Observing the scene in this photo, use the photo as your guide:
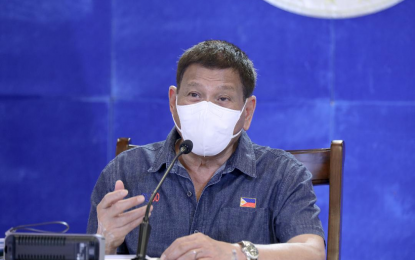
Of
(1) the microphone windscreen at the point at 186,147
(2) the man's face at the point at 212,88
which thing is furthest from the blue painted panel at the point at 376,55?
(1) the microphone windscreen at the point at 186,147

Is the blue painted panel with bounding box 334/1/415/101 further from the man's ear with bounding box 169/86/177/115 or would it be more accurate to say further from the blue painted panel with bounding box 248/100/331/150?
the man's ear with bounding box 169/86/177/115

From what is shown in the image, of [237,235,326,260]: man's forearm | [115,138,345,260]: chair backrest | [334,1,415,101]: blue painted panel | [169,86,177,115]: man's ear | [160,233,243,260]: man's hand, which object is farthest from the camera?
[334,1,415,101]: blue painted panel

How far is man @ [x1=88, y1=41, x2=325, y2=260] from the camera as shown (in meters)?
1.67

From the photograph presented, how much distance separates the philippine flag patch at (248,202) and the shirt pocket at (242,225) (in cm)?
2

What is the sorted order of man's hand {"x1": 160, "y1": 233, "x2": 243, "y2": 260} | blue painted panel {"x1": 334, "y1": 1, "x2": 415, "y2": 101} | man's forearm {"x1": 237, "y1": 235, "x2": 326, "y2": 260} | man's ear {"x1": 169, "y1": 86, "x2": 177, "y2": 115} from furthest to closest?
1. blue painted panel {"x1": 334, "y1": 1, "x2": 415, "y2": 101}
2. man's ear {"x1": 169, "y1": 86, "x2": 177, "y2": 115}
3. man's forearm {"x1": 237, "y1": 235, "x2": 326, "y2": 260}
4. man's hand {"x1": 160, "y1": 233, "x2": 243, "y2": 260}

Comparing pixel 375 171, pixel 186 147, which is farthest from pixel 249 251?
pixel 375 171

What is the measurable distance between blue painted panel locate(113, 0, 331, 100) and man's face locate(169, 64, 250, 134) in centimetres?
98

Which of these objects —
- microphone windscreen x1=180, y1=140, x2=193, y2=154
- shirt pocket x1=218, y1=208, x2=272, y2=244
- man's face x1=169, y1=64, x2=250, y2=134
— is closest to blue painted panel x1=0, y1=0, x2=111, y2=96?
man's face x1=169, y1=64, x2=250, y2=134

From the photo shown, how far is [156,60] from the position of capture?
2.71m

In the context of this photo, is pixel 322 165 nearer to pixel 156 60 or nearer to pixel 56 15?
pixel 156 60

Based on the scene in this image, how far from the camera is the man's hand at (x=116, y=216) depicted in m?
1.33

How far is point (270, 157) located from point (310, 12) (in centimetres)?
116

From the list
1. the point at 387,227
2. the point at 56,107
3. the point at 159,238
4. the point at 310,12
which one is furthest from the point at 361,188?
the point at 56,107

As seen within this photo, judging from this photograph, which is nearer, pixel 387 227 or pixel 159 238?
pixel 159 238
